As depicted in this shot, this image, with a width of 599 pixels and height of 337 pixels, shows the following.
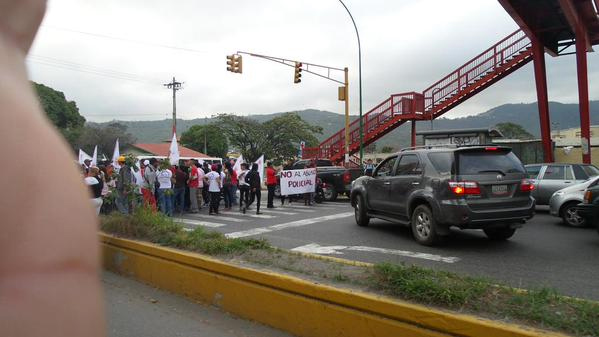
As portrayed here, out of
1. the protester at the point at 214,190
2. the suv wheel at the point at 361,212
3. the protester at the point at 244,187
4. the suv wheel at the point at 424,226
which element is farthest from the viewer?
the protester at the point at 244,187

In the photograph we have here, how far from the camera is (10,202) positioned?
0.79 metres

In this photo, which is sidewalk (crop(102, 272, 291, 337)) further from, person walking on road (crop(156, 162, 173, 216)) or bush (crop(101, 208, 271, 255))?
person walking on road (crop(156, 162, 173, 216))

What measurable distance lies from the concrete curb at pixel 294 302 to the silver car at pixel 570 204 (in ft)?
30.2

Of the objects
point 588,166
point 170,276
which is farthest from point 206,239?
point 588,166

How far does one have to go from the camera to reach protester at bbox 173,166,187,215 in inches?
579

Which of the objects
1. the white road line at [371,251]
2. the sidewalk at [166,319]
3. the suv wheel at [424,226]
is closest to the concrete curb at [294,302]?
the sidewalk at [166,319]

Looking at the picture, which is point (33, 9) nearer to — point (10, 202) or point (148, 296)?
point (10, 202)

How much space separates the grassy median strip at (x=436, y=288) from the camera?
3.36 metres

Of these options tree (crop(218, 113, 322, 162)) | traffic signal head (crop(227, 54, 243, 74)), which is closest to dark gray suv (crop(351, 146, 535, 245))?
traffic signal head (crop(227, 54, 243, 74))

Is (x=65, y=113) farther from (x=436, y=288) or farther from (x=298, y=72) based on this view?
(x=436, y=288)

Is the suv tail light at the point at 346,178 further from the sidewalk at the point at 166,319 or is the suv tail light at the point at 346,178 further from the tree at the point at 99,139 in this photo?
the tree at the point at 99,139

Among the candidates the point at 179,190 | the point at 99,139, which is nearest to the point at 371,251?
the point at 179,190

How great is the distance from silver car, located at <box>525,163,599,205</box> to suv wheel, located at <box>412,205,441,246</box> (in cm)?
558

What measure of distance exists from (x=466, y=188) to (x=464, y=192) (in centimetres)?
8
